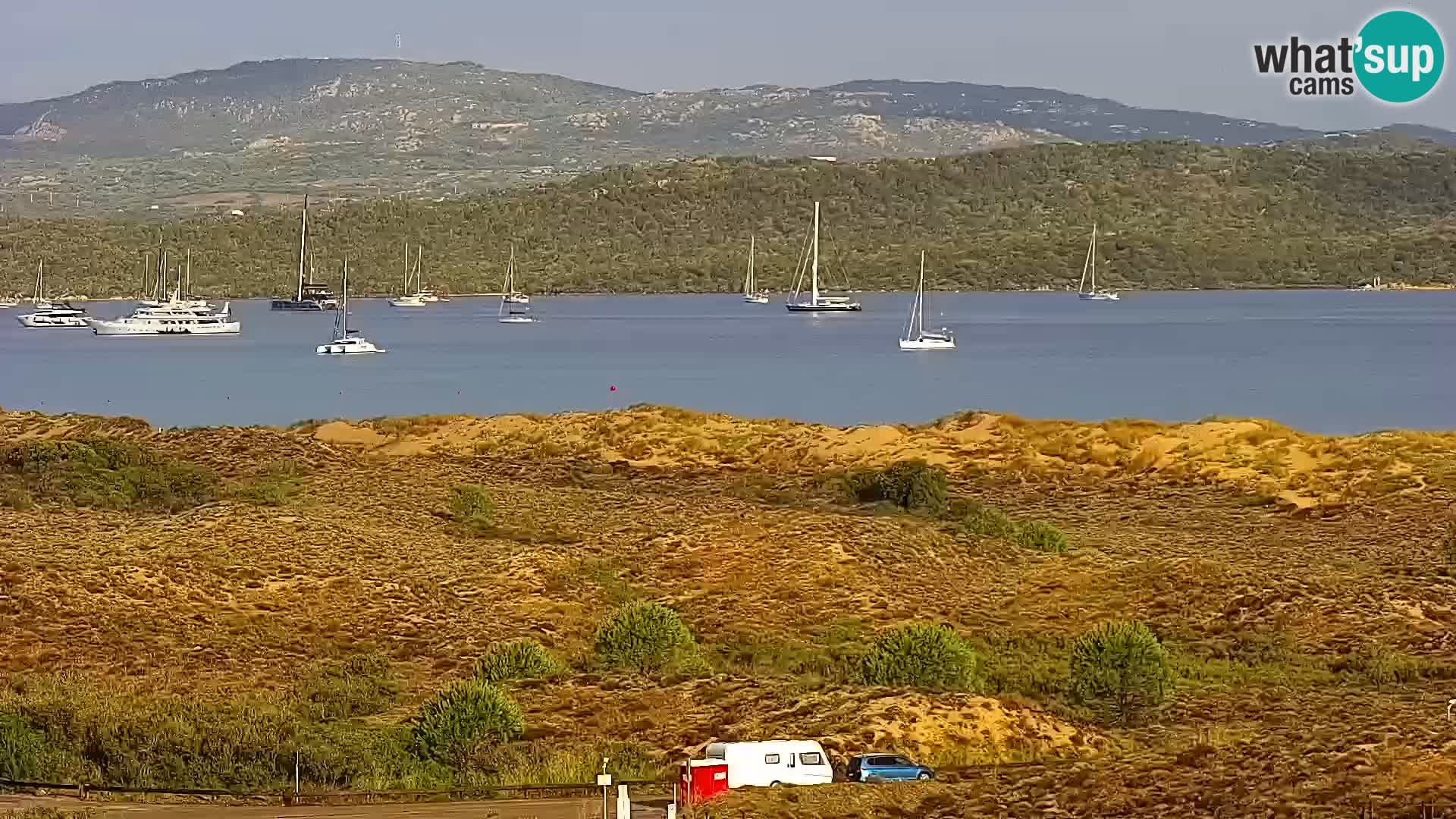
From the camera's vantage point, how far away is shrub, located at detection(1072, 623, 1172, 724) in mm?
22172

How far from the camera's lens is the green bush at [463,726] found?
1934cm

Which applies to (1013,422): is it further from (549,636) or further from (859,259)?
(859,259)

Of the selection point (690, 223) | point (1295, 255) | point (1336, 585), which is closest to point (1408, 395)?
point (1336, 585)

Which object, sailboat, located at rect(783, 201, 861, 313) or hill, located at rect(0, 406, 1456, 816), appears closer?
hill, located at rect(0, 406, 1456, 816)

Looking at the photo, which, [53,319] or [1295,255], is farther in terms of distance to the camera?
[1295,255]

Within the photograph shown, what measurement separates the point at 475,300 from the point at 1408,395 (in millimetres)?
99352

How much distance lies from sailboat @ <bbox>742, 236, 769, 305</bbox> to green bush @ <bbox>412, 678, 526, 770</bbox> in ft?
420

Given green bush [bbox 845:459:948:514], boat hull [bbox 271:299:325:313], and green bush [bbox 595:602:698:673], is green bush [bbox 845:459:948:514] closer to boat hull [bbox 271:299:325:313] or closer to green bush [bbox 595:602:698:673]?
green bush [bbox 595:602:698:673]

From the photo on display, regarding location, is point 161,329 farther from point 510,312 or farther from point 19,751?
point 19,751

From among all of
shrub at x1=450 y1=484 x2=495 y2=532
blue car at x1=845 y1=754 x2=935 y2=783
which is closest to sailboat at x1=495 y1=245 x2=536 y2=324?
shrub at x1=450 y1=484 x2=495 y2=532

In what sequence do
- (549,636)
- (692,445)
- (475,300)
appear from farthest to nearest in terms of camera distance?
(475,300)
(692,445)
(549,636)

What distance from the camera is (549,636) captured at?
27062 millimetres

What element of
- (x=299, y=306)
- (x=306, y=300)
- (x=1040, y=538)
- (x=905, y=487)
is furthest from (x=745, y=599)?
(x=306, y=300)

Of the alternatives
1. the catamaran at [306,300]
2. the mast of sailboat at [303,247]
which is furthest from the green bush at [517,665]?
the catamaran at [306,300]
